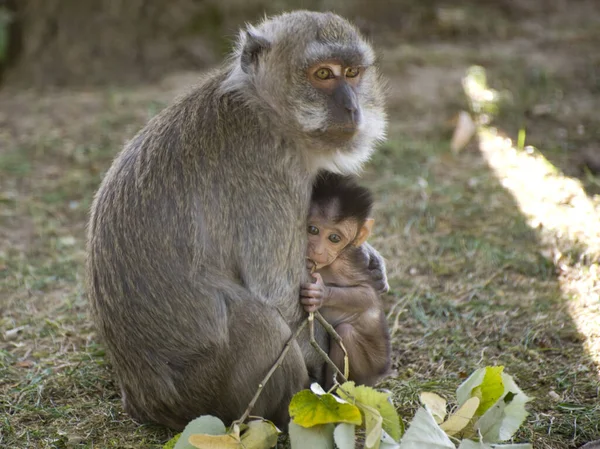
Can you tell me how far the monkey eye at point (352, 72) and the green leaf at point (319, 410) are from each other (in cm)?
157

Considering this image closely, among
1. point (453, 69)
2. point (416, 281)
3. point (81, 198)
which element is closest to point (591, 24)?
point (453, 69)

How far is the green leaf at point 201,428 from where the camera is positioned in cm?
343

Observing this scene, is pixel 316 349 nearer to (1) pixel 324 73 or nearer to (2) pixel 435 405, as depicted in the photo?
(2) pixel 435 405

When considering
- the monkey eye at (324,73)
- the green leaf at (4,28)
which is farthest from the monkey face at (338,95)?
the green leaf at (4,28)

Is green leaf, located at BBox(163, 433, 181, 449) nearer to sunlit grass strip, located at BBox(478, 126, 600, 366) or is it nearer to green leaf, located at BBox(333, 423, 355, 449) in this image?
green leaf, located at BBox(333, 423, 355, 449)

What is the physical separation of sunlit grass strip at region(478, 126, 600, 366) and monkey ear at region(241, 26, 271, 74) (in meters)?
2.45

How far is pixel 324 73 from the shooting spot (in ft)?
12.9

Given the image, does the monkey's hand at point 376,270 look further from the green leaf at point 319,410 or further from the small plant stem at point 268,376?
the green leaf at point 319,410

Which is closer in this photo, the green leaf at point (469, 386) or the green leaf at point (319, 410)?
the green leaf at point (319, 410)

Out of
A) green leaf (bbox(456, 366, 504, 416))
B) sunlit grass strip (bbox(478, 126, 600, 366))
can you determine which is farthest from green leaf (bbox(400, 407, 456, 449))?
sunlit grass strip (bbox(478, 126, 600, 366))

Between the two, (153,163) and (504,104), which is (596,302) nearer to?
(153,163)

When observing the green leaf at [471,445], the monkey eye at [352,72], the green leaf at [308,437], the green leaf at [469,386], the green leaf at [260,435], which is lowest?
the green leaf at [260,435]

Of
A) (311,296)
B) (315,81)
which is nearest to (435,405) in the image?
(311,296)

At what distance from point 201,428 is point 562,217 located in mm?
3592
